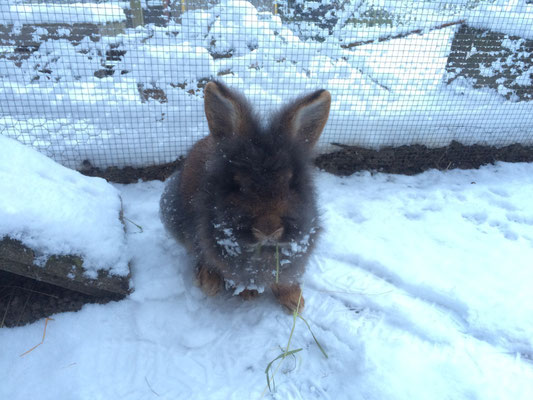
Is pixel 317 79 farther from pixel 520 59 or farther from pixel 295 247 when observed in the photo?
pixel 295 247

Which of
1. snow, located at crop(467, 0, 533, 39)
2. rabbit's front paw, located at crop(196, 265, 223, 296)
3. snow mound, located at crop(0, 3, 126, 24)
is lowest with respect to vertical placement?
rabbit's front paw, located at crop(196, 265, 223, 296)

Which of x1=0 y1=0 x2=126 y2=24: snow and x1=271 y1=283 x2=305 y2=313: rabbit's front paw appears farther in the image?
x1=0 y1=0 x2=126 y2=24: snow

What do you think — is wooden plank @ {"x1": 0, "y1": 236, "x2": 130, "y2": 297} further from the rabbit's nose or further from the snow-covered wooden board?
the rabbit's nose

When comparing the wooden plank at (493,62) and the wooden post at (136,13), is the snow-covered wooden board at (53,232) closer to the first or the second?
the wooden post at (136,13)

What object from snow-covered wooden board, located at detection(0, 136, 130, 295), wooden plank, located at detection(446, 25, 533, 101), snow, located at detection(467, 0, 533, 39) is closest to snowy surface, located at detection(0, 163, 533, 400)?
snow-covered wooden board, located at detection(0, 136, 130, 295)

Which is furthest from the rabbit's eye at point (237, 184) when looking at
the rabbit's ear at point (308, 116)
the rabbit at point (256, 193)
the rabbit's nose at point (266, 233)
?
the rabbit's ear at point (308, 116)

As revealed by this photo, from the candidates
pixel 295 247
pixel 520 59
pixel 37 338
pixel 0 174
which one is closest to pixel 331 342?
pixel 295 247

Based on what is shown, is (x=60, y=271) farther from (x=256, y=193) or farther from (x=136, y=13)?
(x=136, y=13)
